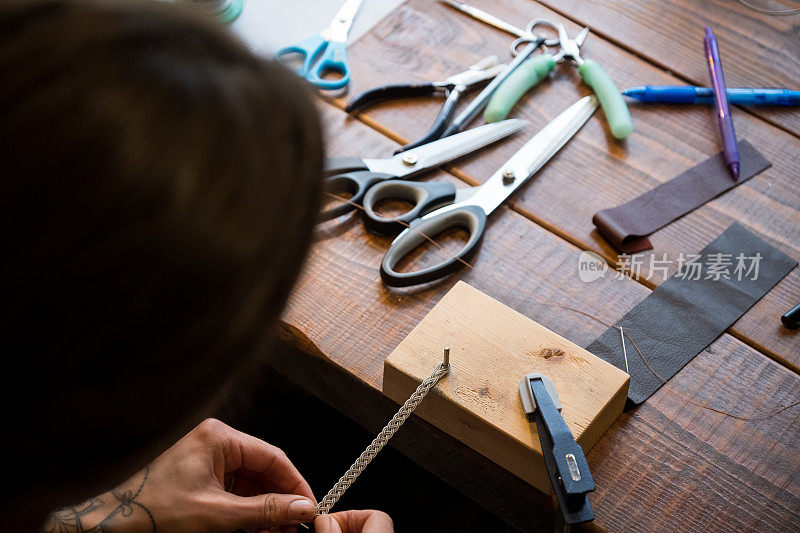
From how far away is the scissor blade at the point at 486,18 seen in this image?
94cm

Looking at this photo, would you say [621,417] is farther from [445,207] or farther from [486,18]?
[486,18]

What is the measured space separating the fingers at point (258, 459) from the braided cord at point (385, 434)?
1.8 inches

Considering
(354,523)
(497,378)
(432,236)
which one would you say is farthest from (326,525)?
(432,236)

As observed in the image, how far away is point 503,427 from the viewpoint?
1.86ft

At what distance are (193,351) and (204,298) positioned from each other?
1.0 inches

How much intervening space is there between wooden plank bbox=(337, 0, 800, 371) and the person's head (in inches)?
19.3

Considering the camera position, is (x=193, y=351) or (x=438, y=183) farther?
(x=438, y=183)

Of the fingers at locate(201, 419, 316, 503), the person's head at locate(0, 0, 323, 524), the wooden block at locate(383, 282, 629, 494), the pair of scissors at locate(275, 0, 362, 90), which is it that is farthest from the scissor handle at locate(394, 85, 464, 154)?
the person's head at locate(0, 0, 323, 524)

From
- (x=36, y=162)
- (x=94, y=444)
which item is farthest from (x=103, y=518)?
(x=36, y=162)

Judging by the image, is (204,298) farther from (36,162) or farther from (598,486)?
(598,486)

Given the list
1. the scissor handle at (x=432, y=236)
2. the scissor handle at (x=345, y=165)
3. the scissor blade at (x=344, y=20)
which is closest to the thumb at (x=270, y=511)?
the scissor handle at (x=432, y=236)

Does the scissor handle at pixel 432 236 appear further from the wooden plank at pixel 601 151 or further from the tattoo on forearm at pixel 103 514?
the tattoo on forearm at pixel 103 514

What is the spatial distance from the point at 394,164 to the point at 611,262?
0.24 meters

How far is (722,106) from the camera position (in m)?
0.86
